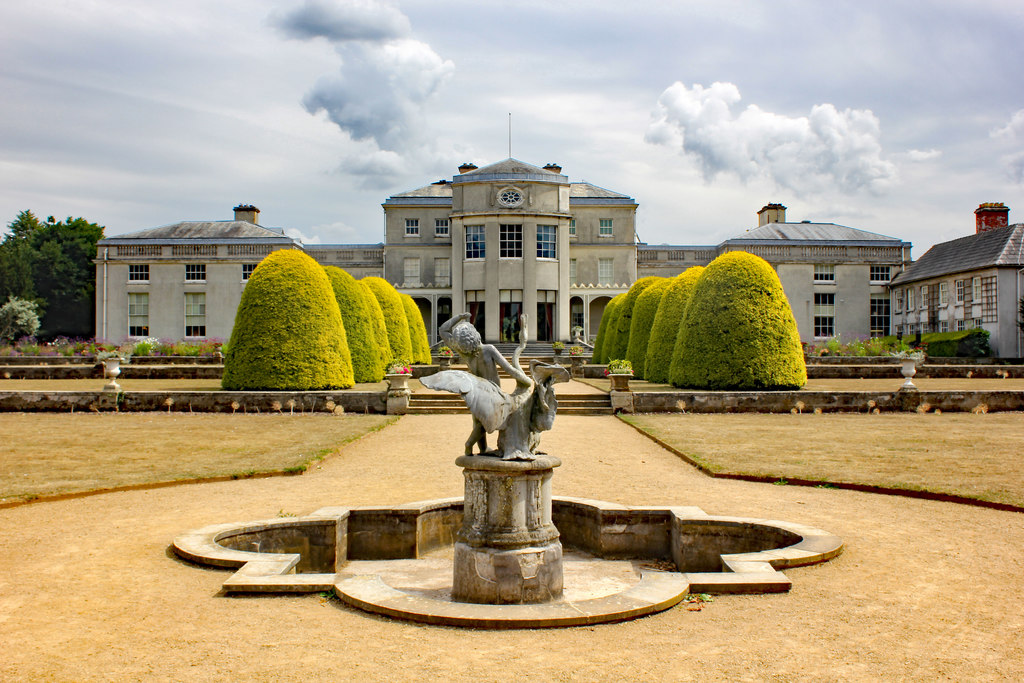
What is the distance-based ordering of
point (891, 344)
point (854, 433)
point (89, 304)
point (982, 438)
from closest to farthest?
point (982, 438)
point (854, 433)
point (891, 344)
point (89, 304)

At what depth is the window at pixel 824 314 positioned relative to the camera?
150 ft

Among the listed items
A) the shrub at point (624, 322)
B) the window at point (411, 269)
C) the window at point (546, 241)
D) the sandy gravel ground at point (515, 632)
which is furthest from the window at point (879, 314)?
the sandy gravel ground at point (515, 632)

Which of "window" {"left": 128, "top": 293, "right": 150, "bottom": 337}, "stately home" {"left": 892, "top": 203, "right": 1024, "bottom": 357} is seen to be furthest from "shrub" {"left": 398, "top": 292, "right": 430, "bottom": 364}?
"stately home" {"left": 892, "top": 203, "right": 1024, "bottom": 357}

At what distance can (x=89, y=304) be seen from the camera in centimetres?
5634

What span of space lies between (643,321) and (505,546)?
72.4 ft

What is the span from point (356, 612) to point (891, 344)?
3853cm

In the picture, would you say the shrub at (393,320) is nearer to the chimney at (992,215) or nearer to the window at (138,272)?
the window at (138,272)

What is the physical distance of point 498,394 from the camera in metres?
5.65

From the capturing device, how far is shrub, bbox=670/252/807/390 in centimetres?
1952

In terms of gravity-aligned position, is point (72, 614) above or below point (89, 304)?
below

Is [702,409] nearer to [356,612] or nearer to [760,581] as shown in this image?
[760,581]

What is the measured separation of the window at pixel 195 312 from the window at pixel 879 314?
40.2 meters

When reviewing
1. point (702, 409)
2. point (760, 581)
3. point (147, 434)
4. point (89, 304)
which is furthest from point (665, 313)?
point (89, 304)

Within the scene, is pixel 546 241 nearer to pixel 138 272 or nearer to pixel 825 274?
pixel 825 274
